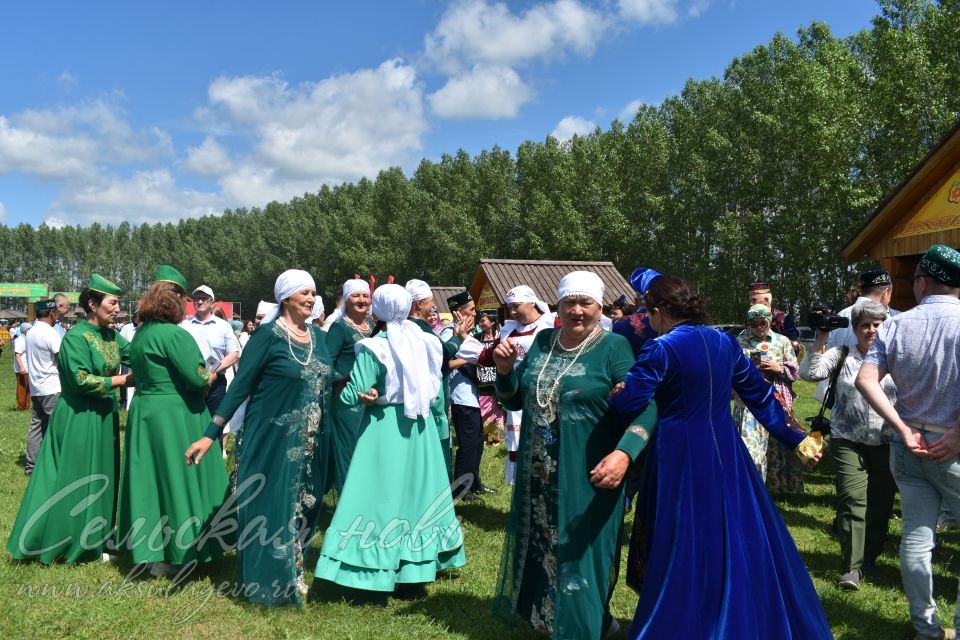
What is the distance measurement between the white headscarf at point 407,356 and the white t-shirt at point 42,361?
18.3 ft

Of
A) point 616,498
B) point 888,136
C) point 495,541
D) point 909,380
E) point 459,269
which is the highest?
point 888,136

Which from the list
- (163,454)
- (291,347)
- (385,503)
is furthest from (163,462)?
(385,503)

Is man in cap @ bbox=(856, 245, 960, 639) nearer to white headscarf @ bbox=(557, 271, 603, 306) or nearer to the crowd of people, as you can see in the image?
the crowd of people

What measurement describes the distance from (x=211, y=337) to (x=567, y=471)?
587 cm

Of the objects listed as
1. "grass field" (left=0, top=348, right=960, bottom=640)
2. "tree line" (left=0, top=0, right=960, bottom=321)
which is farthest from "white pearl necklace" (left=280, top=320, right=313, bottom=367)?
"tree line" (left=0, top=0, right=960, bottom=321)

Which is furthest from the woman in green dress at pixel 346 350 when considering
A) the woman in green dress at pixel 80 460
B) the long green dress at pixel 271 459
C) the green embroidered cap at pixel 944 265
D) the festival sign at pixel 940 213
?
the festival sign at pixel 940 213

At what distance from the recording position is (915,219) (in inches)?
369

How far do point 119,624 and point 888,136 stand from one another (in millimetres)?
26234

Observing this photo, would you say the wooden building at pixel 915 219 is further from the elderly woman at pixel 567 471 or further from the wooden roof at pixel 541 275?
the wooden roof at pixel 541 275

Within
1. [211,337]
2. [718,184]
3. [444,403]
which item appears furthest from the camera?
[718,184]

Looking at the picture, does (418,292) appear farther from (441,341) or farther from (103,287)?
(103,287)

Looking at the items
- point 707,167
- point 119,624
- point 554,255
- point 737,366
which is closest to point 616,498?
point 737,366

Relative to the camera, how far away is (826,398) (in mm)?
5539

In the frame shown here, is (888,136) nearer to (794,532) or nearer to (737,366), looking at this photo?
(794,532)
